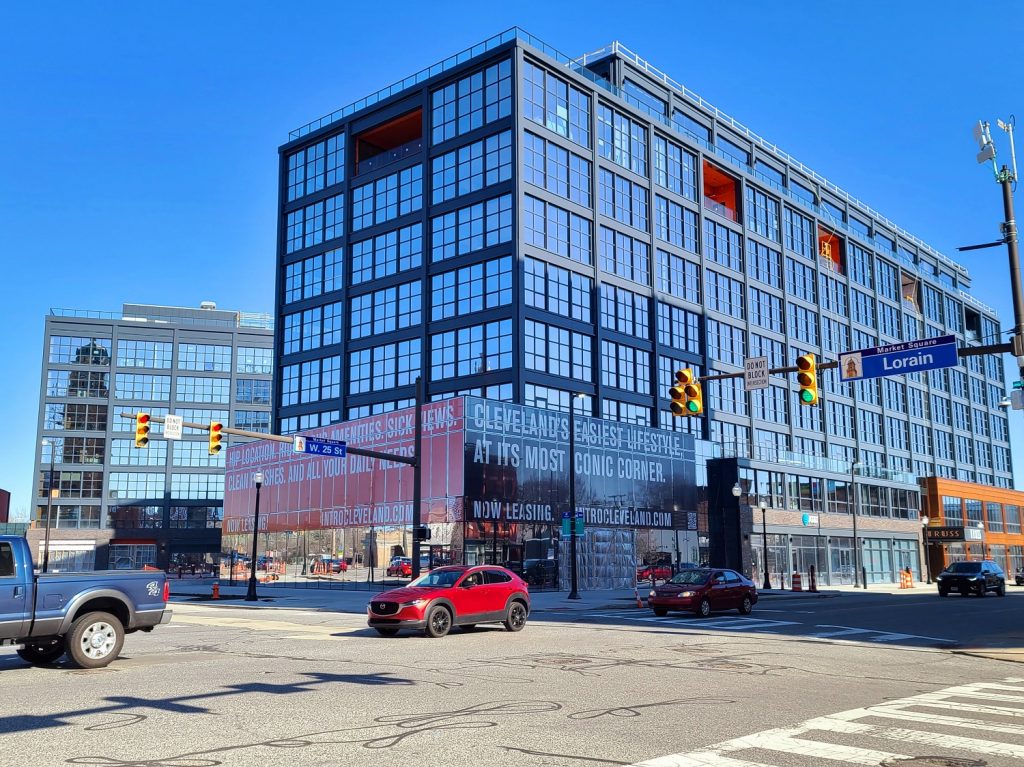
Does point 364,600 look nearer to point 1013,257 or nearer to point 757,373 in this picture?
point 757,373

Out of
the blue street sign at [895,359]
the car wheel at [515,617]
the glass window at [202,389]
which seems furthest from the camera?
the glass window at [202,389]

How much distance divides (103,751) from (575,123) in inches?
2227

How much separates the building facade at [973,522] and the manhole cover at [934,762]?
75.6 meters

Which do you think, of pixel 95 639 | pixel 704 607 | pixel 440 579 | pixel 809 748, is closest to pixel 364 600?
pixel 704 607

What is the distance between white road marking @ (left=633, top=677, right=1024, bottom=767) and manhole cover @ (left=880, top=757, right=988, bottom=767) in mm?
83

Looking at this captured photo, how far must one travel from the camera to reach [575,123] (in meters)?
60.5

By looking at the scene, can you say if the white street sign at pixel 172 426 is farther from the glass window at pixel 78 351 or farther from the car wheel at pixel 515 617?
the glass window at pixel 78 351

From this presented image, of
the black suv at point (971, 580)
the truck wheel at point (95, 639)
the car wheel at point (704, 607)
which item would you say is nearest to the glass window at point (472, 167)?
the black suv at point (971, 580)

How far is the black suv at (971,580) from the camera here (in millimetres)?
43031

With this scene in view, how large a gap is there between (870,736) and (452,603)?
41.3 ft

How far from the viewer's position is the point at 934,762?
25.3 ft

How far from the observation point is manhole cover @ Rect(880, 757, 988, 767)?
25.0 feet

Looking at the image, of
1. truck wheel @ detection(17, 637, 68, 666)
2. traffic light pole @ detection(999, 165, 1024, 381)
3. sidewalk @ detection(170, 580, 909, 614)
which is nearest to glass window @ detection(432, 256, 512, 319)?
sidewalk @ detection(170, 580, 909, 614)

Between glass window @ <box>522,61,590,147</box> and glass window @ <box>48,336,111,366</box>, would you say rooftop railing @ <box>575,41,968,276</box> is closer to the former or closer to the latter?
glass window @ <box>522,61,590,147</box>
